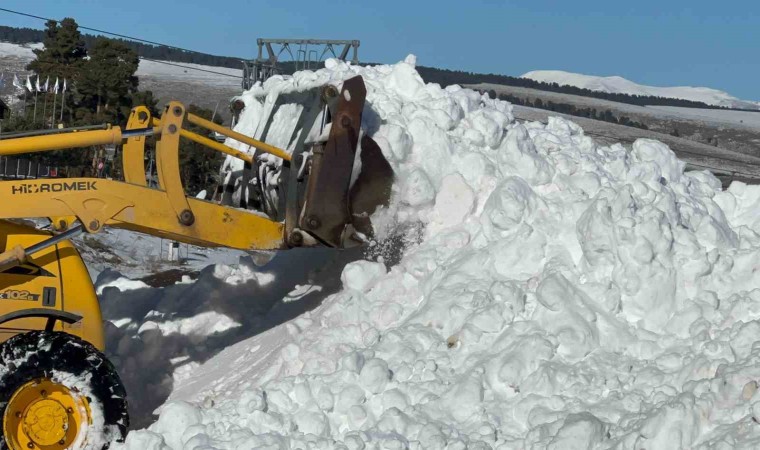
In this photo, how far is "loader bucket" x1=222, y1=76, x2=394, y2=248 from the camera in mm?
7559

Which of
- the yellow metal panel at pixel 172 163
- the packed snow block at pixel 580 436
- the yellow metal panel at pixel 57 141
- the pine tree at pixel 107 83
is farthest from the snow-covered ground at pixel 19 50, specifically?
the packed snow block at pixel 580 436

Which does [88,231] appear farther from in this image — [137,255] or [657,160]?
[137,255]

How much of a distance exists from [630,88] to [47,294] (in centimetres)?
7068

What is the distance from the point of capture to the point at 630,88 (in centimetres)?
7406

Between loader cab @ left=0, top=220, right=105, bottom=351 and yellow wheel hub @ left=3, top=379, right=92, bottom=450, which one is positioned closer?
yellow wheel hub @ left=3, top=379, right=92, bottom=450

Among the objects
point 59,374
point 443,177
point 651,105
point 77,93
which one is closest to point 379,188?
point 443,177

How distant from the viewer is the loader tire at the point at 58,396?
20.6 ft

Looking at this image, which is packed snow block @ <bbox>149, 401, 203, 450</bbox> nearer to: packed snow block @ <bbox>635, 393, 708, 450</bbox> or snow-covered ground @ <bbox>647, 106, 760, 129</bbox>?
packed snow block @ <bbox>635, 393, 708, 450</bbox>

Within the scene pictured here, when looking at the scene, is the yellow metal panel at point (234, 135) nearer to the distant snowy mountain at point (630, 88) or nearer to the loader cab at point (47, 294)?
the loader cab at point (47, 294)

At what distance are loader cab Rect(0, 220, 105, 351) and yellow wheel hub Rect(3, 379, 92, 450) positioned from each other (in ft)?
1.31

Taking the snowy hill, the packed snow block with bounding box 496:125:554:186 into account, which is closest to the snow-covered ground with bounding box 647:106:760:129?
the snowy hill

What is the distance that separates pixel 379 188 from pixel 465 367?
171cm

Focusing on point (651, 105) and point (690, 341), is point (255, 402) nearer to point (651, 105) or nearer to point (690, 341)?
point (690, 341)

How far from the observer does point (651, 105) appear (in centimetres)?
5500
